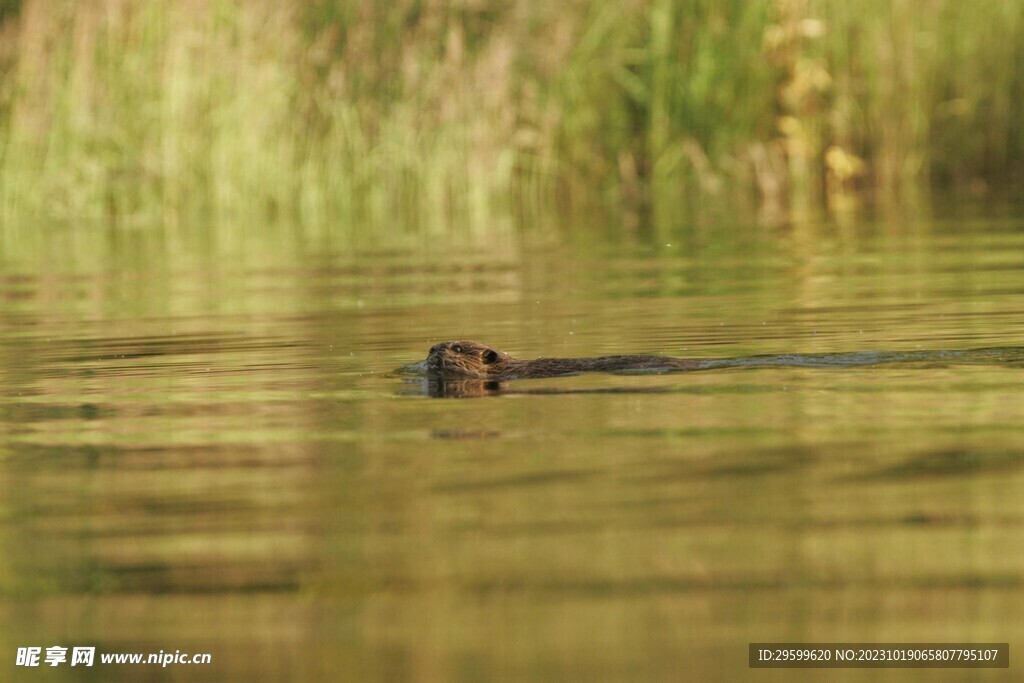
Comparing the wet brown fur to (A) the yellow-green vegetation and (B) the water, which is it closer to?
(B) the water

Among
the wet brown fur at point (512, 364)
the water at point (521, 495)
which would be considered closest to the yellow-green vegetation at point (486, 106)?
the water at point (521, 495)

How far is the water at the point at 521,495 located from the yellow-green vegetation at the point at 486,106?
806 centimetres

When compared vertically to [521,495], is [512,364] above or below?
above

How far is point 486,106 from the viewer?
16.3 meters

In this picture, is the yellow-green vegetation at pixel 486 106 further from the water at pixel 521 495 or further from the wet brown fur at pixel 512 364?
the wet brown fur at pixel 512 364

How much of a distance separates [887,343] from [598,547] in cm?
332

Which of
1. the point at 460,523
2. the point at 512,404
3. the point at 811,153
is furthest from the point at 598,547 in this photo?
the point at 811,153

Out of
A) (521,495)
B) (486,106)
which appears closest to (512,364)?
(521,495)

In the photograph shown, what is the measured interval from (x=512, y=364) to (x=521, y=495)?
2186mm

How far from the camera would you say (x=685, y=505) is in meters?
3.47

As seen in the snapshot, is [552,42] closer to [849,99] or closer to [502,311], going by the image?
[849,99]

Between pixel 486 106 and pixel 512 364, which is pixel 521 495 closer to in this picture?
pixel 512 364

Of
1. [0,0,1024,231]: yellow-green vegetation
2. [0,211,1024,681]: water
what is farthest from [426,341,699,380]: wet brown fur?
[0,0,1024,231]: yellow-green vegetation

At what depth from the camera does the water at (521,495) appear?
8.81ft
